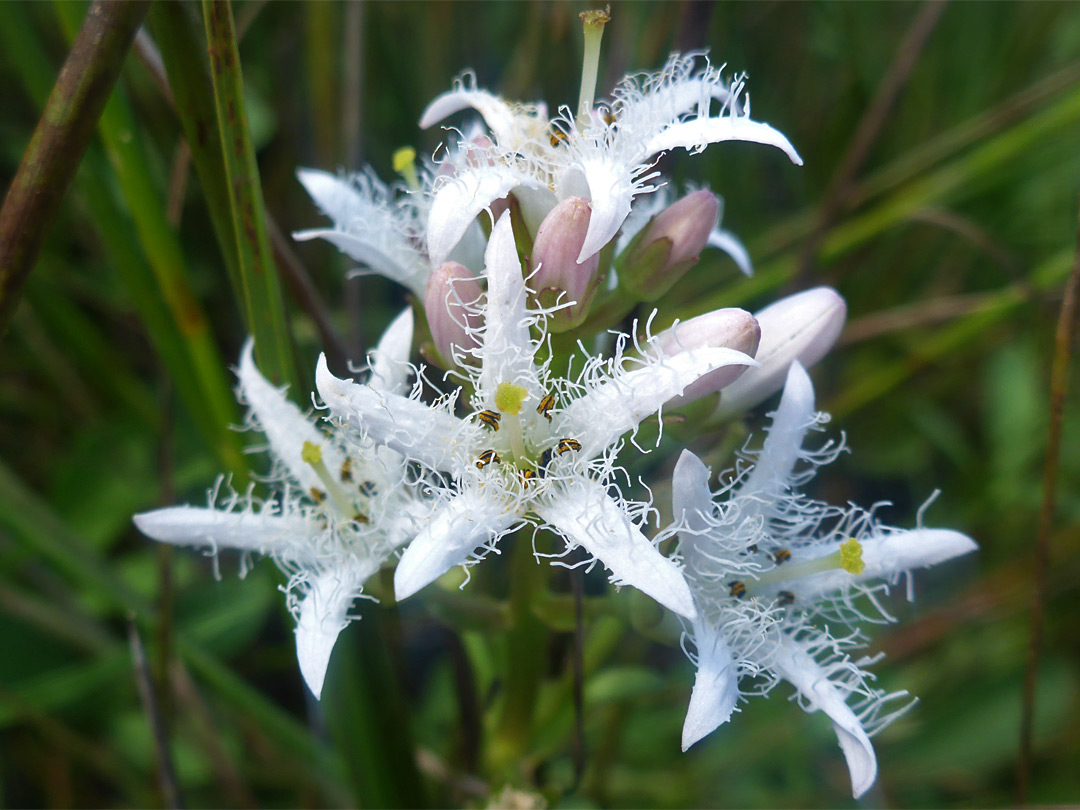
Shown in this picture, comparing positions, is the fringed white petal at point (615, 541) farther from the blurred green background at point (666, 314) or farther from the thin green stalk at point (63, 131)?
the thin green stalk at point (63, 131)

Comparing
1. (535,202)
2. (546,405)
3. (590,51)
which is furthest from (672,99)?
(546,405)

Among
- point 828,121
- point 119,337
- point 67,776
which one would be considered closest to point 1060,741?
point 828,121

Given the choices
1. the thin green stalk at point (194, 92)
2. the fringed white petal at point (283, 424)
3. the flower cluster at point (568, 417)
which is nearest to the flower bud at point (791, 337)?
the flower cluster at point (568, 417)

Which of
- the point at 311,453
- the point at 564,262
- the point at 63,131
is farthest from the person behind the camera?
the point at 311,453

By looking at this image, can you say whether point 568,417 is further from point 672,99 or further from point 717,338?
point 672,99

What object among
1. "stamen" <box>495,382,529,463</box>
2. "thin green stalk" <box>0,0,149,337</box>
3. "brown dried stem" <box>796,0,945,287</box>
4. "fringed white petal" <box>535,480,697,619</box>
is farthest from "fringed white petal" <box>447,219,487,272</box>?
"brown dried stem" <box>796,0,945,287</box>

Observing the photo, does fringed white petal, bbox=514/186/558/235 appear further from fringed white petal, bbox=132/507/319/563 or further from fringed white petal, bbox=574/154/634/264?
fringed white petal, bbox=132/507/319/563
